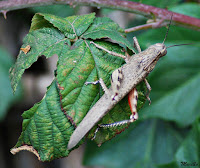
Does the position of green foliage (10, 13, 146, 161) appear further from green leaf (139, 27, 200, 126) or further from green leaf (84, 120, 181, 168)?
green leaf (84, 120, 181, 168)

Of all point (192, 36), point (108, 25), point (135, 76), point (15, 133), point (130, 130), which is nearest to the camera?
point (108, 25)

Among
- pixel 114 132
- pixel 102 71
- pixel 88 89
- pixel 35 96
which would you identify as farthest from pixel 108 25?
pixel 35 96

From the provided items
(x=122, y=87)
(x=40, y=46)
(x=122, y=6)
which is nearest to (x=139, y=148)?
(x=122, y=87)

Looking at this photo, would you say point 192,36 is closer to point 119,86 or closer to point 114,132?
point 119,86

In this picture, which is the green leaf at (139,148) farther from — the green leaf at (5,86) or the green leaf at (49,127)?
the green leaf at (49,127)

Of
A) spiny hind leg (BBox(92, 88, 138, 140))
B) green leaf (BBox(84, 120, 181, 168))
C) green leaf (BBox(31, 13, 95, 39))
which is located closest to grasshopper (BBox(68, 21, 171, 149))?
spiny hind leg (BBox(92, 88, 138, 140))

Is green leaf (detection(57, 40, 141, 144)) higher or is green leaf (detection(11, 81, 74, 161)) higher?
green leaf (detection(57, 40, 141, 144))

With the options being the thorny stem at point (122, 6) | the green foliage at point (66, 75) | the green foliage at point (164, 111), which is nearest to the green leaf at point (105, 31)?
the green foliage at point (66, 75)

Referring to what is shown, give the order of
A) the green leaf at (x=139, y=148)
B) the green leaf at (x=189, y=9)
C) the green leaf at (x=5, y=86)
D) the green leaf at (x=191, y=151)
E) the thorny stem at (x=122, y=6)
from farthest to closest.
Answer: the green leaf at (x=5, y=86) < the green leaf at (x=139, y=148) < the green leaf at (x=189, y=9) < the green leaf at (x=191, y=151) < the thorny stem at (x=122, y=6)
